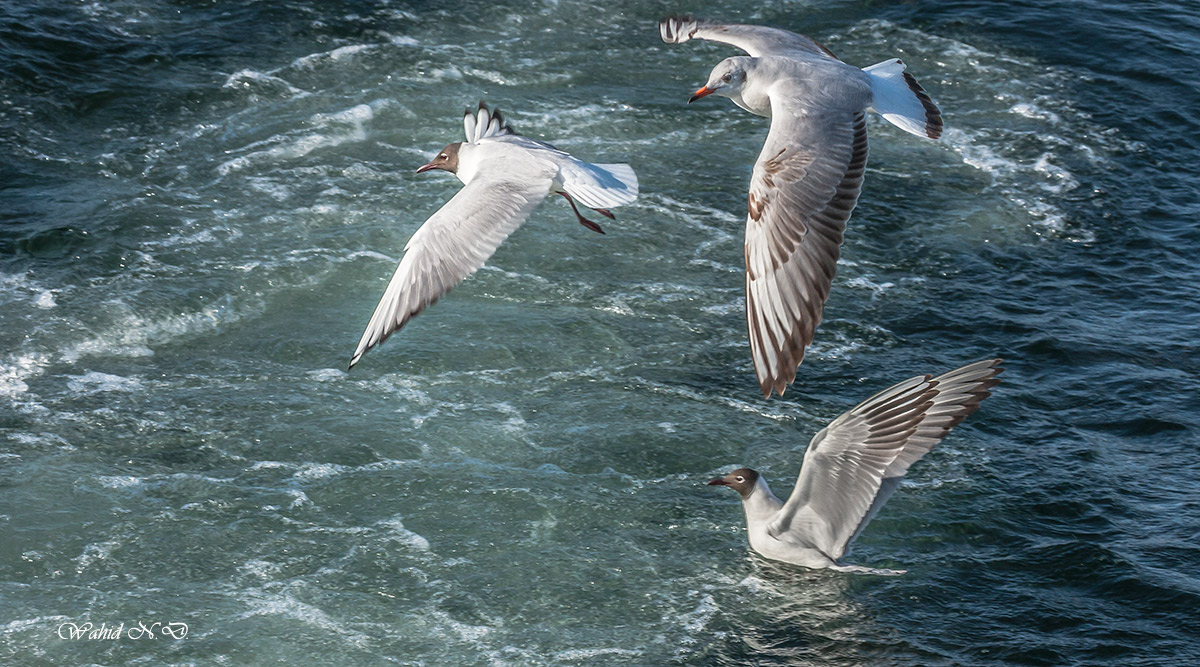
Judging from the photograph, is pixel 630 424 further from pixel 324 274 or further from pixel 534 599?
pixel 324 274

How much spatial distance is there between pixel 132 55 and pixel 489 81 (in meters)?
Result: 3.49

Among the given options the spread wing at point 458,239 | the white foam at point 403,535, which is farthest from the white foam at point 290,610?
the spread wing at point 458,239

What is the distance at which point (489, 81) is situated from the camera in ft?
42.6

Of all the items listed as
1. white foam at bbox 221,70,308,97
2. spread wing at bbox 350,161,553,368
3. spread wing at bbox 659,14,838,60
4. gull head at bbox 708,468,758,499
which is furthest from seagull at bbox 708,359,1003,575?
white foam at bbox 221,70,308,97

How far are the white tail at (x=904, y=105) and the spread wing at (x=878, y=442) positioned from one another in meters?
1.36

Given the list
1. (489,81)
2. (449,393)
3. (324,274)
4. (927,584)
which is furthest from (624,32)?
(927,584)

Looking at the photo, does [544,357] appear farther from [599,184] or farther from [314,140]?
[314,140]

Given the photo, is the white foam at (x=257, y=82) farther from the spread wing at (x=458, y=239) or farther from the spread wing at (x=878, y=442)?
the spread wing at (x=878, y=442)

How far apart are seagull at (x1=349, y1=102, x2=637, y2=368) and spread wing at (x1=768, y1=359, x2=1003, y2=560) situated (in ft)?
5.66

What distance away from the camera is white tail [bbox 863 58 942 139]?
7.20m

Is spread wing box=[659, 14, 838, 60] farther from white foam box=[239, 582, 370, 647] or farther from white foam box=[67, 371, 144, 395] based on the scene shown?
white foam box=[67, 371, 144, 395]

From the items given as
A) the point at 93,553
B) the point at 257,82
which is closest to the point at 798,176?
the point at 93,553

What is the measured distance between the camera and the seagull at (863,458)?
22.5 feet

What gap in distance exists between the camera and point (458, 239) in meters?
7.13
